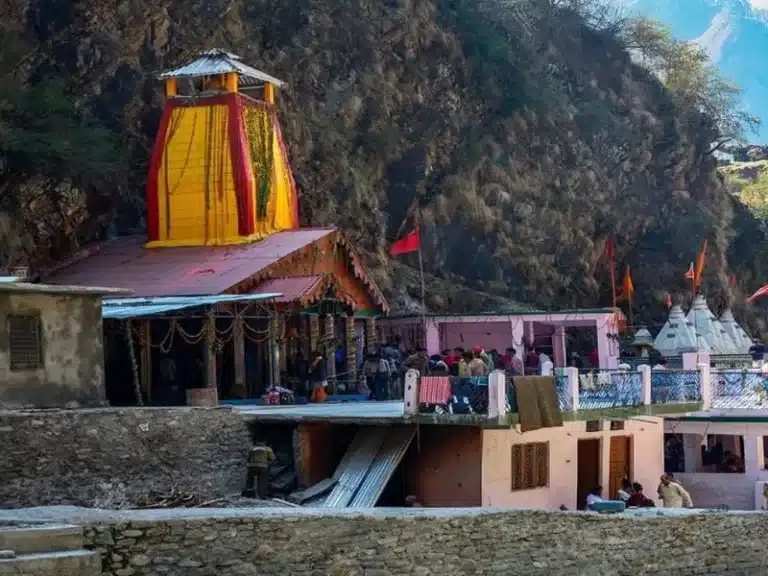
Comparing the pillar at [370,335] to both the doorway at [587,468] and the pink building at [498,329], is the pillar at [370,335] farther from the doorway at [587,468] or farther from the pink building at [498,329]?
the doorway at [587,468]

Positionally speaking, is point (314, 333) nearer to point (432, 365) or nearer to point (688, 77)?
point (432, 365)

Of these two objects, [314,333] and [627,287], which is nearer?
[314,333]

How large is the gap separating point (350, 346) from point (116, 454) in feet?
39.9

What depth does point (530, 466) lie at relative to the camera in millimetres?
22828

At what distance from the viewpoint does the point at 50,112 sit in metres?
34.4

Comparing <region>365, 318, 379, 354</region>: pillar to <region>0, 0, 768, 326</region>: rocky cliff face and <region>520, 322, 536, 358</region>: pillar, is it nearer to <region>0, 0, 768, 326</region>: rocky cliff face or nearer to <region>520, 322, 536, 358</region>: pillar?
<region>520, 322, 536, 358</region>: pillar

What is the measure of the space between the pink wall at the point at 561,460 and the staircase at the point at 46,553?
31.9ft

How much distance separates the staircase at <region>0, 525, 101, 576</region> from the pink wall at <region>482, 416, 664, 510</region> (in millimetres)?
9716

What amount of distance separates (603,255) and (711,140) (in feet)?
38.1

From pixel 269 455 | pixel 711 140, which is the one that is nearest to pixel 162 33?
pixel 269 455

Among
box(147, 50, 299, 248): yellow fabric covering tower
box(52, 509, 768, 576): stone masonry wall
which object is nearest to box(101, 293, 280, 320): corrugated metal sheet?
box(147, 50, 299, 248): yellow fabric covering tower

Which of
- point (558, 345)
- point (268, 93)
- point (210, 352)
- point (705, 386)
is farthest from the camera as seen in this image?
point (558, 345)

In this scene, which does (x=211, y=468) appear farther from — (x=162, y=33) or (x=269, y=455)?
(x=162, y=33)

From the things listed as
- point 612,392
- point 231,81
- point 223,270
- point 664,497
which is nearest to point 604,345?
point 612,392
